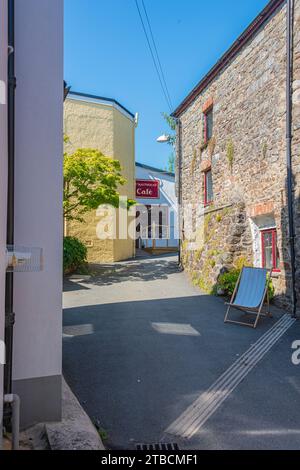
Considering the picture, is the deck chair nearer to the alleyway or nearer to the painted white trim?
the alleyway

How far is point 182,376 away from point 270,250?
500cm

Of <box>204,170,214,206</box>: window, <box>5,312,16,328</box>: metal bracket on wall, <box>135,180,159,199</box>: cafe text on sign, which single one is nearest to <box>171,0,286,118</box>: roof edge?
<box>204,170,214,206</box>: window

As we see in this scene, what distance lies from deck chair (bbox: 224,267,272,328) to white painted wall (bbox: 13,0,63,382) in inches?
169

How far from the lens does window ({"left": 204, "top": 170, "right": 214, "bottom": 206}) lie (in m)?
11.3

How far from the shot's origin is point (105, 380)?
12.7 feet

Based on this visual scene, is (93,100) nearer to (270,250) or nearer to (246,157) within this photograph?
(246,157)

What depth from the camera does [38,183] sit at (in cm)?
276

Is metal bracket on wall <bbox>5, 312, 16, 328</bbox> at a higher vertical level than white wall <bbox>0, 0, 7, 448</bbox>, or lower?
lower

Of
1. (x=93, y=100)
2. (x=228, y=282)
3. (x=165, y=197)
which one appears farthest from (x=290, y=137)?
(x=165, y=197)

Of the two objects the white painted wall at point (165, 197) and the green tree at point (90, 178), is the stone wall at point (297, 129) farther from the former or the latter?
the white painted wall at point (165, 197)

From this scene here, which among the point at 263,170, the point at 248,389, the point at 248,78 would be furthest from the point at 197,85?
the point at 248,389

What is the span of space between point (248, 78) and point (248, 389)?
7.90 metres

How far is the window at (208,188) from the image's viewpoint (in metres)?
11.3

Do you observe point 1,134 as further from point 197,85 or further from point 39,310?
point 197,85
